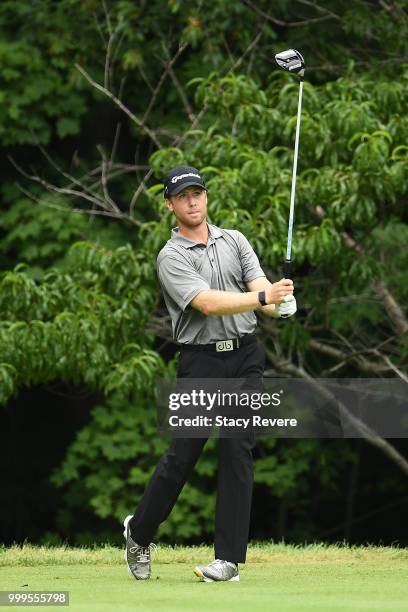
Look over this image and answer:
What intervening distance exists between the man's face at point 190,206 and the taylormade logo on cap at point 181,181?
2 cm

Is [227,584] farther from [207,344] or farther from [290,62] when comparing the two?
[290,62]

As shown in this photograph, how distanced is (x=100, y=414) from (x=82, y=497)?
1318mm

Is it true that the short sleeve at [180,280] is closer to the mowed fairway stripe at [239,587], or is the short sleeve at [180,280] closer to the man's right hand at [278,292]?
the man's right hand at [278,292]

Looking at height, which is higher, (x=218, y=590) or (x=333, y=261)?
(x=333, y=261)

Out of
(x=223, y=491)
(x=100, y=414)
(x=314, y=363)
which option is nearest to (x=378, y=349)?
(x=314, y=363)

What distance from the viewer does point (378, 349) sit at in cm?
1275

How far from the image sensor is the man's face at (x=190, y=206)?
21.7ft

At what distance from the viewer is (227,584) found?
632 cm

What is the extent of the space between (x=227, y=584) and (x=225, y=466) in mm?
545

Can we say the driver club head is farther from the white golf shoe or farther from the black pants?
the white golf shoe

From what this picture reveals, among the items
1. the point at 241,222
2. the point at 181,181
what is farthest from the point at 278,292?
the point at 241,222

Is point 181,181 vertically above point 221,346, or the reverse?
point 181,181

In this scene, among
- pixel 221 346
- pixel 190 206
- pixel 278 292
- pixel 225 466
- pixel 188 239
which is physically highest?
pixel 190 206

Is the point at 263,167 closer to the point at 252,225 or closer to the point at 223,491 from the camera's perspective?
the point at 252,225
